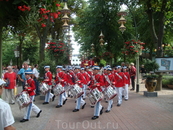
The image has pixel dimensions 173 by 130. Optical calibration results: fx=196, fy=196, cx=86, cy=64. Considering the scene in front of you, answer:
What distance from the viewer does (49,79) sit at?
10008 millimetres

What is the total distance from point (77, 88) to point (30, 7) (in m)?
5.56

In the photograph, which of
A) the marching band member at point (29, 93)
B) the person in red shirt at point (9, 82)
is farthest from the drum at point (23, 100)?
the person in red shirt at point (9, 82)

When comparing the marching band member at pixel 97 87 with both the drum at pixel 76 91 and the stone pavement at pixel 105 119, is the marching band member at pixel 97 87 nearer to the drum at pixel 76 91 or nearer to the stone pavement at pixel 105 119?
the stone pavement at pixel 105 119

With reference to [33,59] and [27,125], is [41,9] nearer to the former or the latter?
[27,125]

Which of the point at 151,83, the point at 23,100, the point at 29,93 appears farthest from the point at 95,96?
the point at 151,83

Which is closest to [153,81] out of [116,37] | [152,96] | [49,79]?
[152,96]

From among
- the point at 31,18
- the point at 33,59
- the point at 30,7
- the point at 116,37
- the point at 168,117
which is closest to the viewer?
the point at 30,7

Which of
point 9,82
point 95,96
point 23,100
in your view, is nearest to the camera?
point 23,100

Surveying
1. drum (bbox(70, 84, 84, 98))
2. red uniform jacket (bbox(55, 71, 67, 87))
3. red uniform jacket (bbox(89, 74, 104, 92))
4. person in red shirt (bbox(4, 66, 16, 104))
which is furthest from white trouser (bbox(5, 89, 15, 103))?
red uniform jacket (bbox(89, 74, 104, 92))

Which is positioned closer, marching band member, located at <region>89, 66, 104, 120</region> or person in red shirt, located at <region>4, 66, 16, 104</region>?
marching band member, located at <region>89, 66, 104, 120</region>

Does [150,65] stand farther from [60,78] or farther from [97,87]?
[97,87]

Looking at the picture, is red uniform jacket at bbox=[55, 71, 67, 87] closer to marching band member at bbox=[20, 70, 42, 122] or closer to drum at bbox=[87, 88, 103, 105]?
marching band member at bbox=[20, 70, 42, 122]

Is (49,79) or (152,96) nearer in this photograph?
(49,79)

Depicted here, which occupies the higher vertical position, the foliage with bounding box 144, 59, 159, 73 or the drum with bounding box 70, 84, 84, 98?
the foliage with bounding box 144, 59, 159, 73
